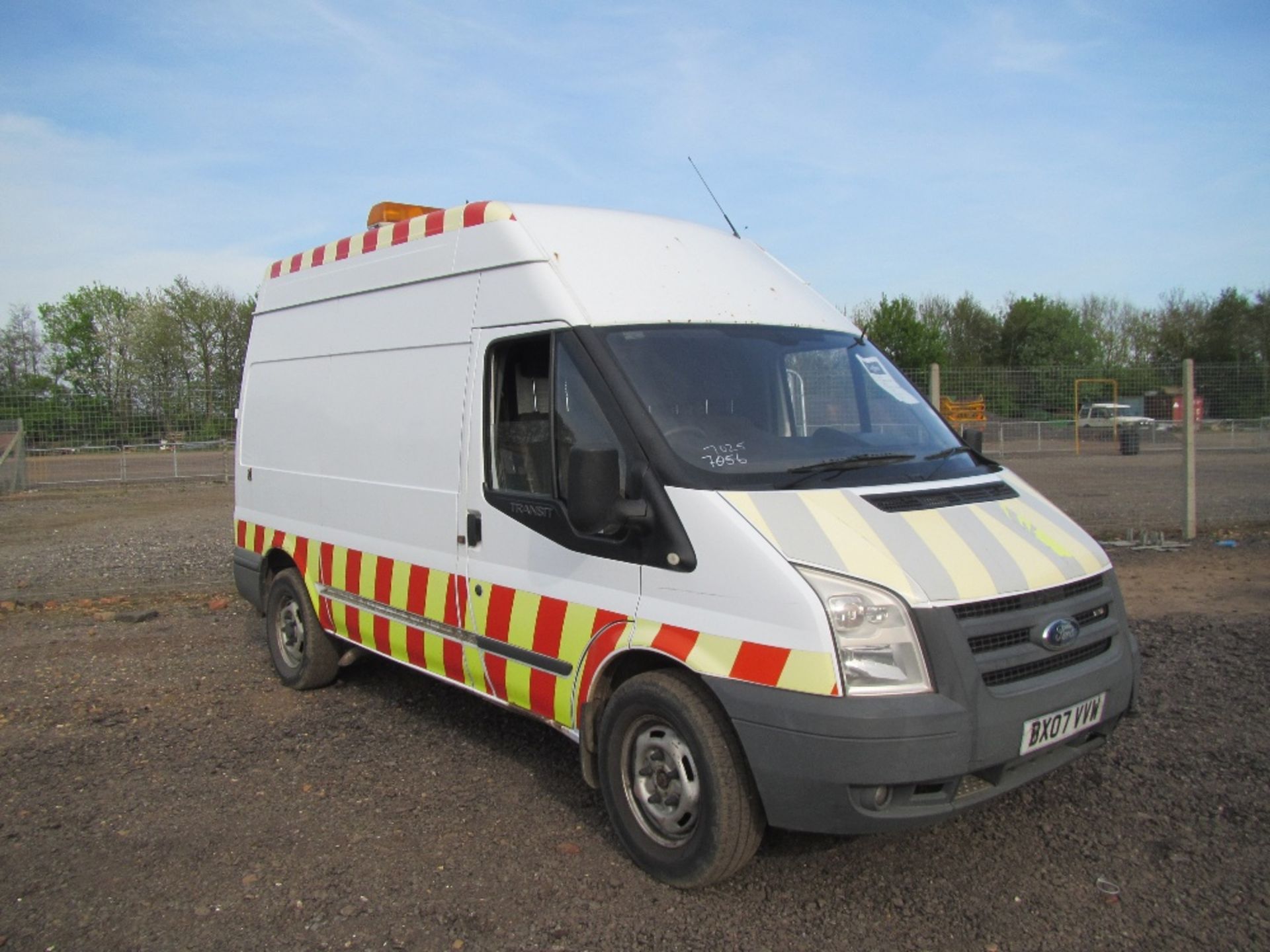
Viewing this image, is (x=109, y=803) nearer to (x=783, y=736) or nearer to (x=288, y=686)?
(x=288, y=686)

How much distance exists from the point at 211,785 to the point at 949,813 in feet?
11.4

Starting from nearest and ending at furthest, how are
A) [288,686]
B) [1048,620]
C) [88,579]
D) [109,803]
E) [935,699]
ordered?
1. [935,699]
2. [1048,620]
3. [109,803]
4. [288,686]
5. [88,579]

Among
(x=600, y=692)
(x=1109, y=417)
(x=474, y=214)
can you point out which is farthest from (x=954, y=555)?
(x=1109, y=417)

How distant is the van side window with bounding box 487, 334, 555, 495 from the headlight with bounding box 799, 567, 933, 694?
1.43 meters

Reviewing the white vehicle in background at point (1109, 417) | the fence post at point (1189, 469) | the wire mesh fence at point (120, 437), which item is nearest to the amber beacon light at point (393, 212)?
the fence post at point (1189, 469)

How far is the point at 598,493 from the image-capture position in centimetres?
368

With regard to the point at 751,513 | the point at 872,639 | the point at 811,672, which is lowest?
the point at 811,672

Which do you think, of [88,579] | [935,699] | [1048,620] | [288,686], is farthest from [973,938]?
[88,579]

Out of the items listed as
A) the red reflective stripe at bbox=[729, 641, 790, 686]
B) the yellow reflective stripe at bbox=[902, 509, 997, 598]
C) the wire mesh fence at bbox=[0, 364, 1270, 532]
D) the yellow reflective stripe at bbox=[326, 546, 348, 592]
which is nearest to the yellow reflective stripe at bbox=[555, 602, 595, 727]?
the red reflective stripe at bbox=[729, 641, 790, 686]

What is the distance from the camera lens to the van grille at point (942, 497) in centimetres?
375

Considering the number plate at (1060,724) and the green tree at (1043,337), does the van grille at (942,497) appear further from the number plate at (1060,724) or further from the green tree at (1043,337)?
the green tree at (1043,337)

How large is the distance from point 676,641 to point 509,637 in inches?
44.2

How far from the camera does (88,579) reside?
33.7 feet

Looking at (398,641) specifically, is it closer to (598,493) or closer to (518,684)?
(518,684)
